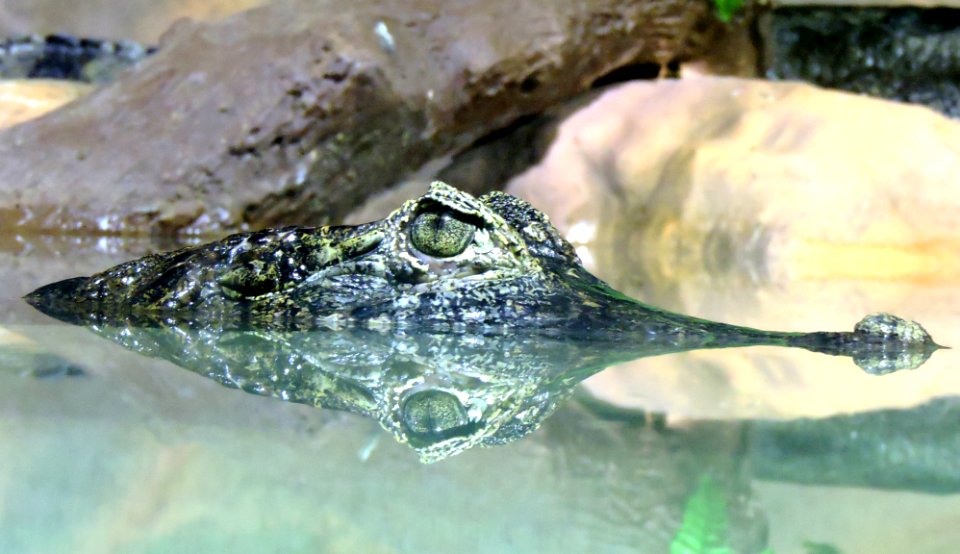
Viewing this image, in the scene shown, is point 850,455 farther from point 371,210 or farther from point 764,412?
point 371,210

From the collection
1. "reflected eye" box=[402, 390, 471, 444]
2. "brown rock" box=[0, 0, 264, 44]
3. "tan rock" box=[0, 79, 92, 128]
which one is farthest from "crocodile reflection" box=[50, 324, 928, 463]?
"brown rock" box=[0, 0, 264, 44]

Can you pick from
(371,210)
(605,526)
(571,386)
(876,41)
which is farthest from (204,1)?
(605,526)

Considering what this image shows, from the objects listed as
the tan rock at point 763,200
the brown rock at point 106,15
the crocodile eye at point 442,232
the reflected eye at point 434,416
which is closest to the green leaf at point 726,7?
the tan rock at point 763,200

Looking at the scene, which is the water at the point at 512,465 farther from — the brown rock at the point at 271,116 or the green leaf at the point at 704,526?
the brown rock at the point at 271,116

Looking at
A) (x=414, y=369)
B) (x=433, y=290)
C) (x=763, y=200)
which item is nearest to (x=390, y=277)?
(x=433, y=290)

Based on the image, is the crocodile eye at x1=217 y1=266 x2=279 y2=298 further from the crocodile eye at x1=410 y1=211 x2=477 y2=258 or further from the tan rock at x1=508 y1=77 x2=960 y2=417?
the tan rock at x1=508 y1=77 x2=960 y2=417

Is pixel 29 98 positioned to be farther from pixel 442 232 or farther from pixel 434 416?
pixel 434 416
